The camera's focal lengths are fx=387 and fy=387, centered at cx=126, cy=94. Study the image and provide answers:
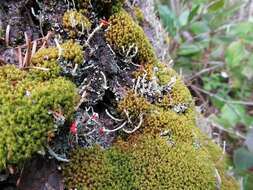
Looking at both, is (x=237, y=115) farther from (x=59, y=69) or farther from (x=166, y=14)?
(x=59, y=69)

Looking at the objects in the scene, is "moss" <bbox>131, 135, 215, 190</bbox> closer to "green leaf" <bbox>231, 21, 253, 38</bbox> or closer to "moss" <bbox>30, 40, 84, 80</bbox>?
"moss" <bbox>30, 40, 84, 80</bbox>

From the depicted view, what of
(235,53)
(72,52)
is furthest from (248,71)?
(72,52)

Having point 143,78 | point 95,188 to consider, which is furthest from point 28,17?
point 95,188

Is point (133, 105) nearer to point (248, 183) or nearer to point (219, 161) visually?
point (219, 161)

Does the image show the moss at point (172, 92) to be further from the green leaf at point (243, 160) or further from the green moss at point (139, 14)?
the green leaf at point (243, 160)

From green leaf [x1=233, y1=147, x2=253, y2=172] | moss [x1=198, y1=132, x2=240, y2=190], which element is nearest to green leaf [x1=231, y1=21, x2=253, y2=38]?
green leaf [x1=233, y1=147, x2=253, y2=172]

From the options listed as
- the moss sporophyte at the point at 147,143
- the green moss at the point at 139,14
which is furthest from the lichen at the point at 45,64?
the green moss at the point at 139,14
